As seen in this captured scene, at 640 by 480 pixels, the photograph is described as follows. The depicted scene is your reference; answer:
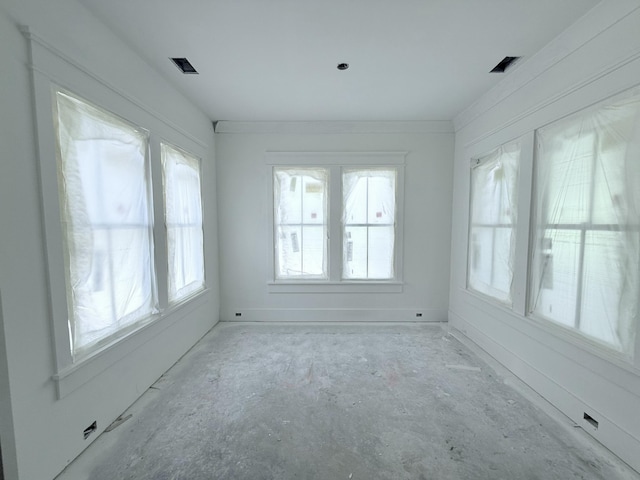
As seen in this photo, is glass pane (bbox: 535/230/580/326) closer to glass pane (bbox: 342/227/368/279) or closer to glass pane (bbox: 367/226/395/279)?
glass pane (bbox: 367/226/395/279)

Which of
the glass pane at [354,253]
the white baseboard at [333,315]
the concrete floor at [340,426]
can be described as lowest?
the concrete floor at [340,426]

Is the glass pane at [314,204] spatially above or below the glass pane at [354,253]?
above

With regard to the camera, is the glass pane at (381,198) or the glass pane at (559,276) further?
the glass pane at (381,198)

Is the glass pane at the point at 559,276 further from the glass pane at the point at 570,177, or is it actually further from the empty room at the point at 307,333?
the glass pane at the point at 570,177

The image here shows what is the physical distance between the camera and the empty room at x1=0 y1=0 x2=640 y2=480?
1.41 meters

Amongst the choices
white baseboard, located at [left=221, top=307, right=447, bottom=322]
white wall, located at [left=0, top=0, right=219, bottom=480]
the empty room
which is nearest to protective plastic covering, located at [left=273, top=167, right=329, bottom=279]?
white baseboard, located at [left=221, top=307, right=447, bottom=322]

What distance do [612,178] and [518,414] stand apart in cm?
175

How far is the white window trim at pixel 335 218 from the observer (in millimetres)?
3604

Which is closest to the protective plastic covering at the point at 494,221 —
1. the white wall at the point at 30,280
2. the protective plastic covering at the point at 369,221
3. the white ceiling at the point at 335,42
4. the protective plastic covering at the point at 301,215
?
the white ceiling at the point at 335,42

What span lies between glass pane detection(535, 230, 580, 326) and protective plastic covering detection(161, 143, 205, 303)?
335 centimetres

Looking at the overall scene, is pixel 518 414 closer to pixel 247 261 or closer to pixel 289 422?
pixel 289 422

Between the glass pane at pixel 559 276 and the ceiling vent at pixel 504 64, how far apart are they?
1.52m

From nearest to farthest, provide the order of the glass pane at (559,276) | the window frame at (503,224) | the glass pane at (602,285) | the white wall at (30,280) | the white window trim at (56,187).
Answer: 1. the white wall at (30,280)
2. the white window trim at (56,187)
3. the glass pane at (602,285)
4. the glass pane at (559,276)
5. the window frame at (503,224)

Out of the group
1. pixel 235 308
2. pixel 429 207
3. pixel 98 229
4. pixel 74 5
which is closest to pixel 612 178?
pixel 429 207
